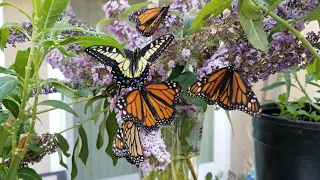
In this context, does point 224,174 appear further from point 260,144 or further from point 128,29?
point 128,29

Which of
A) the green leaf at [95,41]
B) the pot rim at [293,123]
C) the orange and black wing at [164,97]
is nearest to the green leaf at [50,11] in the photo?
the green leaf at [95,41]

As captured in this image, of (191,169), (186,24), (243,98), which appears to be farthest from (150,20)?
(191,169)

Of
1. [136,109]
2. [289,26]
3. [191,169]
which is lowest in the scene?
[191,169]

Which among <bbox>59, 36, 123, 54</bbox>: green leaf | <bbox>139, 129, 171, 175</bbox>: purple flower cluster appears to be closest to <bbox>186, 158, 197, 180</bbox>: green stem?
<bbox>139, 129, 171, 175</bbox>: purple flower cluster

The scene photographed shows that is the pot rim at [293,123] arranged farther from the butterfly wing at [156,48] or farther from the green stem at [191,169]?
the butterfly wing at [156,48]

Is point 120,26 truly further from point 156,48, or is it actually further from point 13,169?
point 13,169

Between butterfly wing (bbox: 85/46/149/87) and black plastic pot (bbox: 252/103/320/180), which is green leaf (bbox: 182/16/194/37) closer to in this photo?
butterfly wing (bbox: 85/46/149/87)
